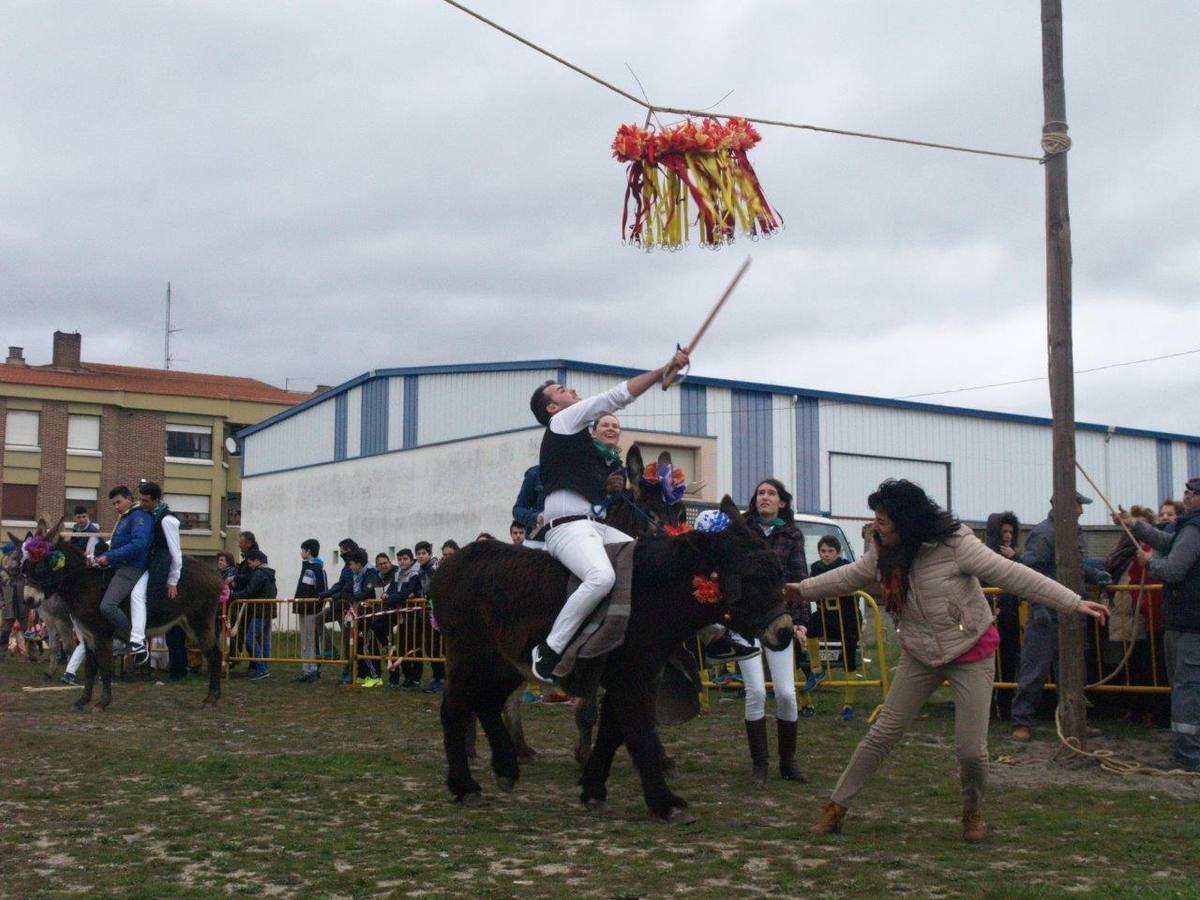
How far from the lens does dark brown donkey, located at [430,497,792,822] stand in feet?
22.2

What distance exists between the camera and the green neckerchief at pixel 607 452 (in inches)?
290

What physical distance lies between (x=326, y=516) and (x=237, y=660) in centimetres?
2258

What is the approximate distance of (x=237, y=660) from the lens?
1820cm

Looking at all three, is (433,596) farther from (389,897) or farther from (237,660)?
(237,660)

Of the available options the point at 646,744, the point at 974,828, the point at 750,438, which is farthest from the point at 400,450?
the point at 974,828

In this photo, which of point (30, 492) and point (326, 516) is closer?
point (326, 516)

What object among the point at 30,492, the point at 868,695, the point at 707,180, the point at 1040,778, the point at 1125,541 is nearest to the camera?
the point at 707,180

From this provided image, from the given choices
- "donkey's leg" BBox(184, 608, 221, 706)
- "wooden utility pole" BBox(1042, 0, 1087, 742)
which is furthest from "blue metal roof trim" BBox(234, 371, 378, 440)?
"wooden utility pole" BBox(1042, 0, 1087, 742)

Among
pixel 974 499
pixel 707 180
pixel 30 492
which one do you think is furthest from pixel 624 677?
pixel 30 492

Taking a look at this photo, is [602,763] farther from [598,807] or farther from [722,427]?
[722,427]

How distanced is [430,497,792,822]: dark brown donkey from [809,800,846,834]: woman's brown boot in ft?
2.46

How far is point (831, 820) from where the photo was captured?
6426 millimetres

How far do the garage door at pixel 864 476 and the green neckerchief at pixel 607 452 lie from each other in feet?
92.6

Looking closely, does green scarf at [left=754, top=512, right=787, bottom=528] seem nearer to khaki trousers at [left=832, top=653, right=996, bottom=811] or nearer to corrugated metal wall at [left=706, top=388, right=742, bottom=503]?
khaki trousers at [left=832, top=653, right=996, bottom=811]
